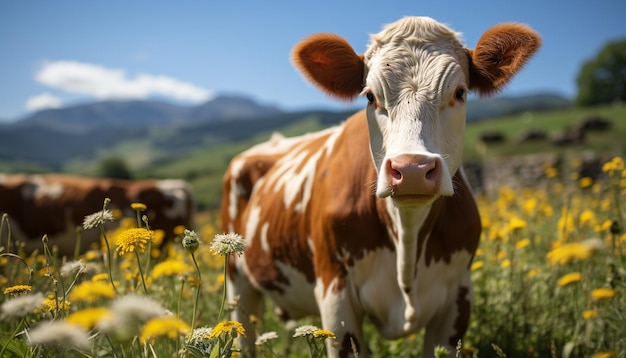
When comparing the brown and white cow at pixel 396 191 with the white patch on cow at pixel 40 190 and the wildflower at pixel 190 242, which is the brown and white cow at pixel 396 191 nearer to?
the wildflower at pixel 190 242

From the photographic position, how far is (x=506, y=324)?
333cm

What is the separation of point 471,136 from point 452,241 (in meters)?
51.0

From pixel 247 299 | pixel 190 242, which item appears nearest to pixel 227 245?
pixel 190 242

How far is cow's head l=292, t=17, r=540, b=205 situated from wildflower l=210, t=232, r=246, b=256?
716mm

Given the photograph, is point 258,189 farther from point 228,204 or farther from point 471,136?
point 471,136

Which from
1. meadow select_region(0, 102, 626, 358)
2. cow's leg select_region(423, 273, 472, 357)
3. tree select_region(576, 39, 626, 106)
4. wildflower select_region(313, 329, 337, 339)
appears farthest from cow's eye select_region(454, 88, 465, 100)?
tree select_region(576, 39, 626, 106)

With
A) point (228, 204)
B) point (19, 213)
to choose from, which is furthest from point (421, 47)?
point (19, 213)

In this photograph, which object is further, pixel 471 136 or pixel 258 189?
pixel 471 136

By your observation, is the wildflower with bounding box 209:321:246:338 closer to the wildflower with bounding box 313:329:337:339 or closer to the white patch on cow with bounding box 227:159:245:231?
the wildflower with bounding box 313:329:337:339

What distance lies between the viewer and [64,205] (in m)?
10.1

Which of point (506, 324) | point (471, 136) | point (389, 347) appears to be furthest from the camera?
point (471, 136)

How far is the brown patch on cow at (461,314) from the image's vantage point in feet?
9.44

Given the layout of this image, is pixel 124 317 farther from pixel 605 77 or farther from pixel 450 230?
pixel 605 77

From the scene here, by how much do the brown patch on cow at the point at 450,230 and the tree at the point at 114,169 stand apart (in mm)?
82374
